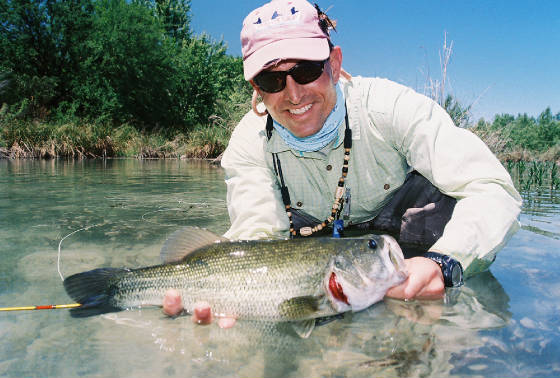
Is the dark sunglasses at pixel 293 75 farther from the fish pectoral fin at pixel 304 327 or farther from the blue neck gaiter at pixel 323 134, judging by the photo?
the fish pectoral fin at pixel 304 327

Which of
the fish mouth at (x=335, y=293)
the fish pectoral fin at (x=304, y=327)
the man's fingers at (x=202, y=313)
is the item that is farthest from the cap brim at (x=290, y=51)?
the fish pectoral fin at (x=304, y=327)

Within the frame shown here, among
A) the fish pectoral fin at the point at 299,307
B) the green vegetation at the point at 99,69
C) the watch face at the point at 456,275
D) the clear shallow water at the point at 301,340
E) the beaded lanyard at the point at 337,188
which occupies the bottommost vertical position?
the clear shallow water at the point at 301,340

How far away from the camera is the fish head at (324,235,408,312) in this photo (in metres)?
2.51

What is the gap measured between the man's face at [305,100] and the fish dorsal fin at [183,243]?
3.81 ft

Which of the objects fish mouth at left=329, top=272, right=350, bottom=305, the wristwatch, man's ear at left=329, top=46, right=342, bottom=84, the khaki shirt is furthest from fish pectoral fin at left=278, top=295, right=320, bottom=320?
man's ear at left=329, top=46, right=342, bottom=84

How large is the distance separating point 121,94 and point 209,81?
365 inches

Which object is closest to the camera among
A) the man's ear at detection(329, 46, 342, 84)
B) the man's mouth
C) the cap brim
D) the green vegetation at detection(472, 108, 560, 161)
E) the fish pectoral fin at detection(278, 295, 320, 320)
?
the fish pectoral fin at detection(278, 295, 320, 320)

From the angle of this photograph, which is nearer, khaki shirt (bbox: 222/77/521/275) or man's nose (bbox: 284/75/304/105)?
khaki shirt (bbox: 222/77/521/275)

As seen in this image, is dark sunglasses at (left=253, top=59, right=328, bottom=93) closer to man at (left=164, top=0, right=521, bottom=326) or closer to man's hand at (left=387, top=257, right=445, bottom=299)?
man at (left=164, top=0, right=521, bottom=326)

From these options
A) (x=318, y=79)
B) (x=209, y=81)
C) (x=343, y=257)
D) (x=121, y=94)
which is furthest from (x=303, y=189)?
(x=209, y=81)

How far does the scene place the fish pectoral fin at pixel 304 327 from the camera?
247 cm

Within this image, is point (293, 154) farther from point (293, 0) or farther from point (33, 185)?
point (33, 185)

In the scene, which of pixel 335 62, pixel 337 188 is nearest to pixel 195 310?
pixel 337 188

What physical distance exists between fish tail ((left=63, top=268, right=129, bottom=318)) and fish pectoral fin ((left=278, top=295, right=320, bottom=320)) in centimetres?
111
